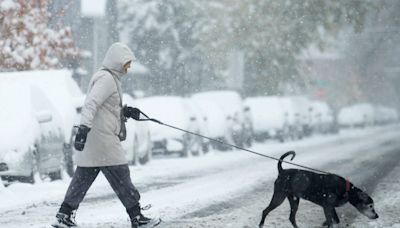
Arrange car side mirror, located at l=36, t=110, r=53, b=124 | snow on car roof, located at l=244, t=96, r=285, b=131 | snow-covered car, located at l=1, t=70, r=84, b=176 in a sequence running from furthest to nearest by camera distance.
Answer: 1. snow on car roof, located at l=244, t=96, r=285, b=131
2. snow-covered car, located at l=1, t=70, r=84, b=176
3. car side mirror, located at l=36, t=110, r=53, b=124

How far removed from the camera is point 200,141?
82.2 ft

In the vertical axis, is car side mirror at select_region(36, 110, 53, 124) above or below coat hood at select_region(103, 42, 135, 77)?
below

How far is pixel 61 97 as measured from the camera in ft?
53.1

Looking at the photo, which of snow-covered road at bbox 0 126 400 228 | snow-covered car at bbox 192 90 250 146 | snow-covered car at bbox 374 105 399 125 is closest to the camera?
snow-covered road at bbox 0 126 400 228

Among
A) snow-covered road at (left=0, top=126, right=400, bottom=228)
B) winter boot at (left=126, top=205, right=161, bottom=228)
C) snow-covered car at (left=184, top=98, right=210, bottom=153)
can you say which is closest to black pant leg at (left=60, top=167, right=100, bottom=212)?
winter boot at (left=126, top=205, right=161, bottom=228)

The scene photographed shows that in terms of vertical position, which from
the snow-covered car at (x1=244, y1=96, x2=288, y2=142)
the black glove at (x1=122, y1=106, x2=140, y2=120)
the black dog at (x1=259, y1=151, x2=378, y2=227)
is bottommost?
the snow-covered car at (x1=244, y1=96, x2=288, y2=142)

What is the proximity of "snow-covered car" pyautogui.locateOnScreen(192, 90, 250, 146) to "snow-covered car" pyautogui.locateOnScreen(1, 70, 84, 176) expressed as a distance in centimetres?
1151

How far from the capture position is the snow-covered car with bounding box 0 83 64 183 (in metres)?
13.4

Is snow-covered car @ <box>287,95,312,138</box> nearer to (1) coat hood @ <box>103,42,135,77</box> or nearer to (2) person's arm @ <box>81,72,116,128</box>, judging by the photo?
(1) coat hood @ <box>103,42,135,77</box>

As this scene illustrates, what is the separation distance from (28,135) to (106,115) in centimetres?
504

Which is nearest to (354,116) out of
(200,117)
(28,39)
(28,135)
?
(200,117)

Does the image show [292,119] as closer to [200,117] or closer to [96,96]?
[200,117]

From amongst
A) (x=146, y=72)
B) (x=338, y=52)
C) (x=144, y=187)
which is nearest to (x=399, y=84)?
(x=338, y=52)

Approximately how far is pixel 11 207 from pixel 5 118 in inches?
111
